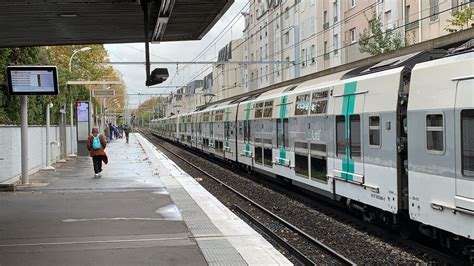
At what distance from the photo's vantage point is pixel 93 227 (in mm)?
8883

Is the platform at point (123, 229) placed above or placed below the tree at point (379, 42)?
below

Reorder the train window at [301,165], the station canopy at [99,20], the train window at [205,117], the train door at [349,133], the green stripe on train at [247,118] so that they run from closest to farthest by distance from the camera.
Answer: the station canopy at [99,20] → the train door at [349,133] → the train window at [301,165] → the green stripe on train at [247,118] → the train window at [205,117]

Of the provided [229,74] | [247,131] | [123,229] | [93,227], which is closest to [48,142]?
[247,131]

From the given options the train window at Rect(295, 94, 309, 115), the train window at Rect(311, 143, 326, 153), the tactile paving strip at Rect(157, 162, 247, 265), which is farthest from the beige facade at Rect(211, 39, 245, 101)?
the tactile paving strip at Rect(157, 162, 247, 265)

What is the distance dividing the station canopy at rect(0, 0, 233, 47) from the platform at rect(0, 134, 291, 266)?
3.30 m

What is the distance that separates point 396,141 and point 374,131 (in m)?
0.79

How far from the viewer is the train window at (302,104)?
1277 cm

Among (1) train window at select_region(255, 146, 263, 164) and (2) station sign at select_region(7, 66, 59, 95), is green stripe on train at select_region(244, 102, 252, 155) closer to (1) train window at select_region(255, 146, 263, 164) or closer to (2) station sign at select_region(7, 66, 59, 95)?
(1) train window at select_region(255, 146, 263, 164)

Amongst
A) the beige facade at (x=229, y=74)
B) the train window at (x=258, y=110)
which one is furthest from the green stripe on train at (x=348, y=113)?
the beige facade at (x=229, y=74)

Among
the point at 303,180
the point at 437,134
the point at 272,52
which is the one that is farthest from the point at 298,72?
the point at 437,134

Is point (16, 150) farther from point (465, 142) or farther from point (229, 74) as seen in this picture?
point (229, 74)

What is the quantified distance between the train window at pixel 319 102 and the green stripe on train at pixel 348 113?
3.40 ft

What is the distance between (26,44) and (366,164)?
747 cm

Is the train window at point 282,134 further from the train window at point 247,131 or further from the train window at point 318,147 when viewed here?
the train window at point 247,131
